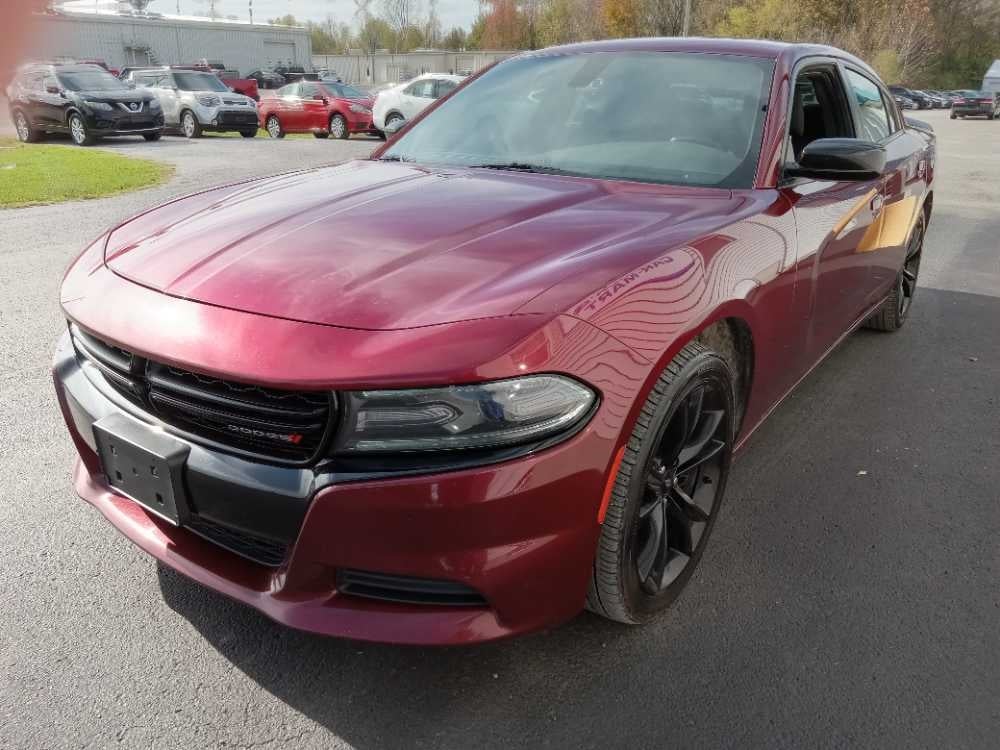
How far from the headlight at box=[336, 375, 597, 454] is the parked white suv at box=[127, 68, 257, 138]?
18372 mm

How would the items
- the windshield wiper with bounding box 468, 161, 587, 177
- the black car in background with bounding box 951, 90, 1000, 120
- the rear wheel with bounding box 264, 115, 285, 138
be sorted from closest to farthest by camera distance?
the windshield wiper with bounding box 468, 161, 587, 177 < the rear wheel with bounding box 264, 115, 285, 138 < the black car in background with bounding box 951, 90, 1000, 120

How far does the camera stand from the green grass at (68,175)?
9.02m

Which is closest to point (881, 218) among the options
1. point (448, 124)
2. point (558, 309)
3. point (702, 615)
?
point (448, 124)

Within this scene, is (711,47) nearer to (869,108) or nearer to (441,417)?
(869,108)

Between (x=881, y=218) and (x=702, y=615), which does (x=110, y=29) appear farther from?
(x=881, y=218)

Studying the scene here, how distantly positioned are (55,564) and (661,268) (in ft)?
6.46

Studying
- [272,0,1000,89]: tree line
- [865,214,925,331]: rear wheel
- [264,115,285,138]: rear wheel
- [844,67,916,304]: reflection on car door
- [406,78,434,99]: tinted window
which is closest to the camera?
[844,67,916,304]: reflection on car door

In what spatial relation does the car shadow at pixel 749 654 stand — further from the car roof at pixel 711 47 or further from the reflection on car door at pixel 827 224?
the car roof at pixel 711 47

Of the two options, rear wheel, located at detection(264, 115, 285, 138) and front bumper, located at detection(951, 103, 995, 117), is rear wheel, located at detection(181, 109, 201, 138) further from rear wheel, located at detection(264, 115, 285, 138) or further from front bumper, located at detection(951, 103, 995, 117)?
front bumper, located at detection(951, 103, 995, 117)

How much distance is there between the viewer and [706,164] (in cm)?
271

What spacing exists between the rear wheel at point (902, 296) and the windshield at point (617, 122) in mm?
2226

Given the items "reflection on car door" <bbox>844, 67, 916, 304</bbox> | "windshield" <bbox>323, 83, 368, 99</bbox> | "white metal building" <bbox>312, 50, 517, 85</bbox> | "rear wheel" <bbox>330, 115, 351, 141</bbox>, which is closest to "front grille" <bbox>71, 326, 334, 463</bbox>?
"reflection on car door" <bbox>844, 67, 916, 304</bbox>

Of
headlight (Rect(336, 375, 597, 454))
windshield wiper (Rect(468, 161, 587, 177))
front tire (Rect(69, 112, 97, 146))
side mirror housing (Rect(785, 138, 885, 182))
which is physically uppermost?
side mirror housing (Rect(785, 138, 885, 182))

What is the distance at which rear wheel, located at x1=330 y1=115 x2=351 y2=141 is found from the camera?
18781 mm
